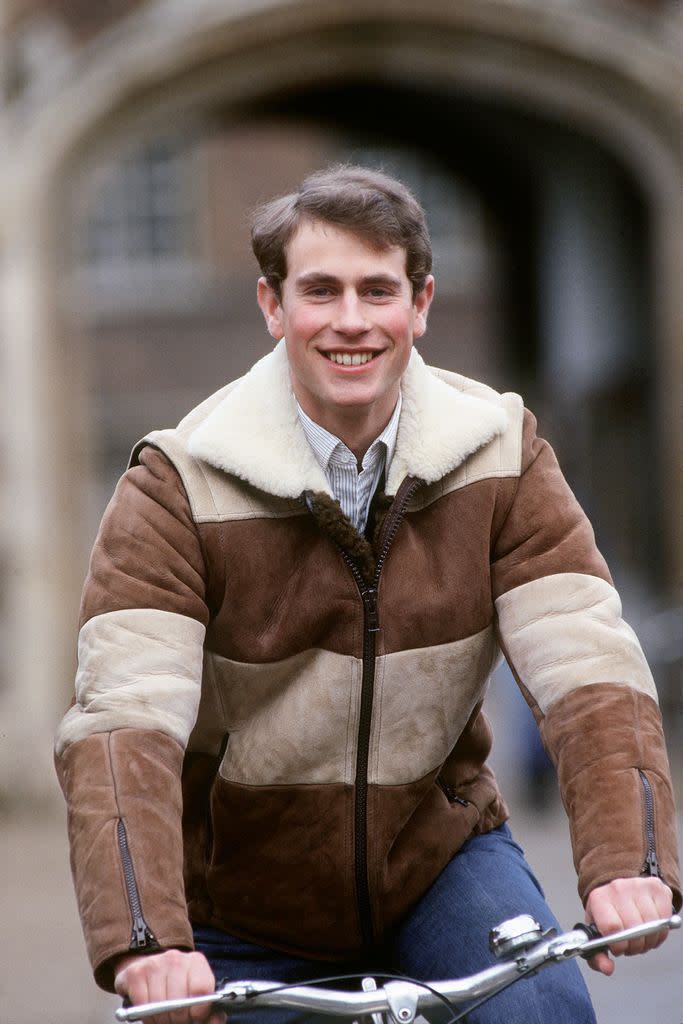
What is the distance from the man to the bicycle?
14cm

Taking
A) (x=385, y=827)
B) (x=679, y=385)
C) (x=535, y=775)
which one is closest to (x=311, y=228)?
(x=385, y=827)

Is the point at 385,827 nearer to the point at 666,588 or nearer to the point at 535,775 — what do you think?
the point at 535,775

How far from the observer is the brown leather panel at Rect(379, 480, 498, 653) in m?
2.48

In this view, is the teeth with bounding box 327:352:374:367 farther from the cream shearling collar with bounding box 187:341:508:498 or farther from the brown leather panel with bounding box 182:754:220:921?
the brown leather panel with bounding box 182:754:220:921

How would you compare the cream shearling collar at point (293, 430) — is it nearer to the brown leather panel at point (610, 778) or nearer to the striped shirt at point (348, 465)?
the striped shirt at point (348, 465)

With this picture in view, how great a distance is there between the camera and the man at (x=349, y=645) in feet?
7.77

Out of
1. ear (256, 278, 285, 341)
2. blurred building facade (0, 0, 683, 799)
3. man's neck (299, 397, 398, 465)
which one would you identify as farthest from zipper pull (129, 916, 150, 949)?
blurred building facade (0, 0, 683, 799)

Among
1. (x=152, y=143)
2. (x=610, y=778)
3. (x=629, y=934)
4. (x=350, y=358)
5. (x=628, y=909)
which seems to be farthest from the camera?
(x=152, y=143)

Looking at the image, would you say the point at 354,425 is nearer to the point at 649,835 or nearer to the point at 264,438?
→ the point at 264,438

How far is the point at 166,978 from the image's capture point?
2137mm

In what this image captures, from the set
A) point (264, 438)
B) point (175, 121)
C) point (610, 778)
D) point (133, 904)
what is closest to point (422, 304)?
point (264, 438)

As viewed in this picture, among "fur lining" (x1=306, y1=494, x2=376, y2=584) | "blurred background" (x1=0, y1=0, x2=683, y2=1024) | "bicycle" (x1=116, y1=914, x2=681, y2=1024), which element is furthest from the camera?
"blurred background" (x1=0, y1=0, x2=683, y2=1024)

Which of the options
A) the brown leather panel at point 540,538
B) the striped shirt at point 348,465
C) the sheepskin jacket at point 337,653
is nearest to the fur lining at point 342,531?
the sheepskin jacket at point 337,653

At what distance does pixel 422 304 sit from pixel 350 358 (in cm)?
20
